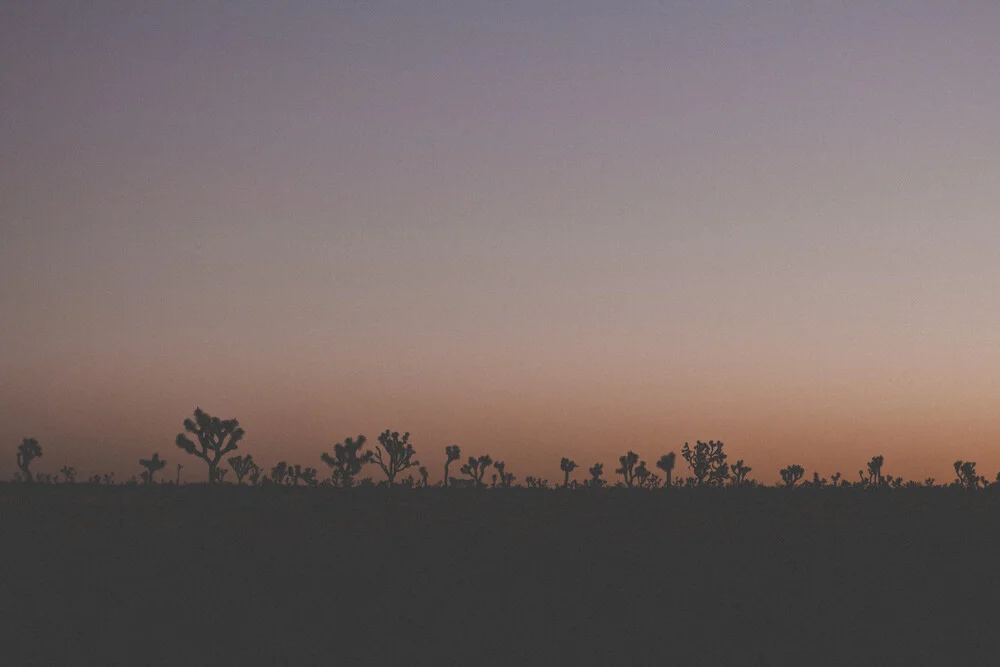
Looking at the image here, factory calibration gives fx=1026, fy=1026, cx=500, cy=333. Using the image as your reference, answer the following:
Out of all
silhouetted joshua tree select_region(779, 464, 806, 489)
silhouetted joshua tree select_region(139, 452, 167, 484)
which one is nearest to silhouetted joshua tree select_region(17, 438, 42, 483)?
silhouetted joshua tree select_region(139, 452, 167, 484)

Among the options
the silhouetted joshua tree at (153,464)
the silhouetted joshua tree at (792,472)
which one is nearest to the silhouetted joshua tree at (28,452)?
the silhouetted joshua tree at (153,464)

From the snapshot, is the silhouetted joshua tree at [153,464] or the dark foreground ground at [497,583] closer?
the dark foreground ground at [497,583]

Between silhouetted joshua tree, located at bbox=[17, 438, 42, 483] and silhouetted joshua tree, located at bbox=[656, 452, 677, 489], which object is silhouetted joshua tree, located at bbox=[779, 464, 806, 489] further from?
silhouetted joshua tree, located at bbox=[17, 438, 42, 483]

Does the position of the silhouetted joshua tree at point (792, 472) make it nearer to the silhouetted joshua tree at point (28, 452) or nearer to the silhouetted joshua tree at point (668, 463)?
the silhouetted joshua tree at point (668, 463)

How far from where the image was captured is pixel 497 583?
93.9 ft

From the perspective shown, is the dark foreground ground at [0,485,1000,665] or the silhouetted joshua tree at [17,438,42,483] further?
the silhouetted joshua tree at [17,438,42,483]

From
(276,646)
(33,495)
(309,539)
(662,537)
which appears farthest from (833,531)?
(33,495)

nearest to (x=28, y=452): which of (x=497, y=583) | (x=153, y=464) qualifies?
(x=153, y=464)

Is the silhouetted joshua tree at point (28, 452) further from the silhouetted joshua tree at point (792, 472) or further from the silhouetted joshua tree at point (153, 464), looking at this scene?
the silhouetted joshua tree at point (792, 472)

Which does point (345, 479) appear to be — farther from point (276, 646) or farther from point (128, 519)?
point (276, 646)

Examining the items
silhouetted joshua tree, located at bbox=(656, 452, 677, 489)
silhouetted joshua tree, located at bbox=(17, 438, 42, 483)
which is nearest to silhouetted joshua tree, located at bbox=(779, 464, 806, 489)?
silhouetted joshua tree, located at bbox=(656, 452, 677, 489)

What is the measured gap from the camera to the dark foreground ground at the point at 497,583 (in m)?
23.8

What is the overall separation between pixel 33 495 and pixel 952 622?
35.6m

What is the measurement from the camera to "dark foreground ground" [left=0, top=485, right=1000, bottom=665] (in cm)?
2375
